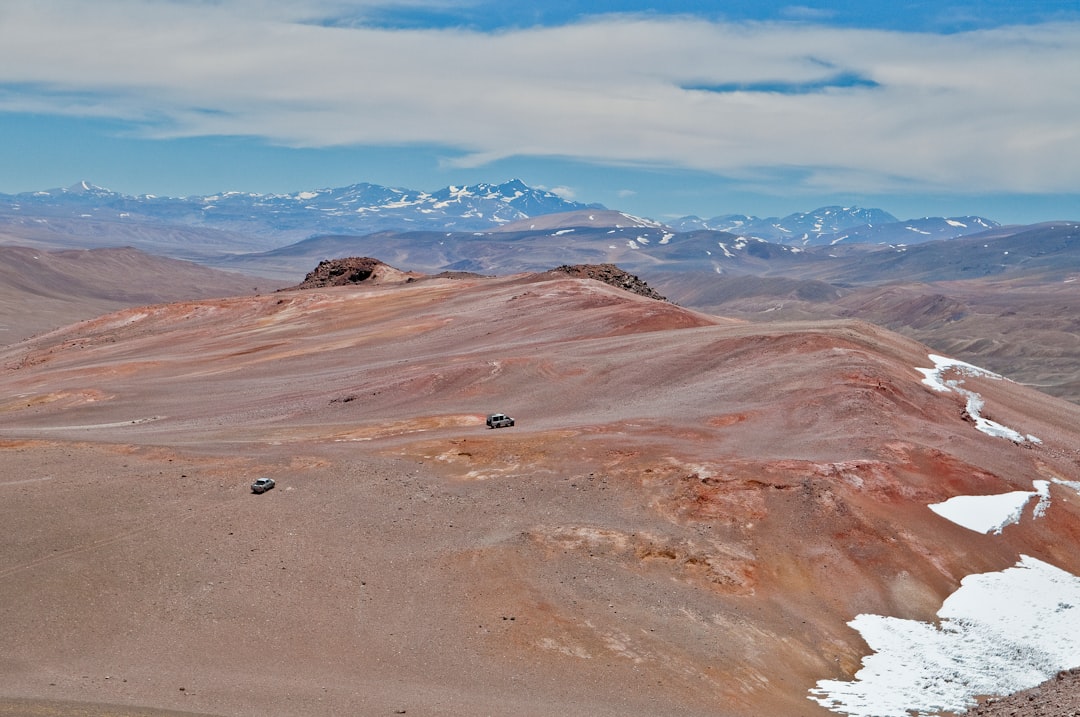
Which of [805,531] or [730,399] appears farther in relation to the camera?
[730,399]

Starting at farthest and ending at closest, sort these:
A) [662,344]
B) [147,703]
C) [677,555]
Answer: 1. [662,344]
2. [677,555]
3. [147,703]

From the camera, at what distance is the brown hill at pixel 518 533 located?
27.1 meters

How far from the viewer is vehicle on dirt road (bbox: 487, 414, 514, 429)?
48.0m

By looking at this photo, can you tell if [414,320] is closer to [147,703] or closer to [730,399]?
[730,399]

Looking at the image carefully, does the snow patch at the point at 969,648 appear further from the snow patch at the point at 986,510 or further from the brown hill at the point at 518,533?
the snow patch at the point at 986,510

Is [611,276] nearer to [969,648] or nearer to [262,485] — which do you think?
[262,485]

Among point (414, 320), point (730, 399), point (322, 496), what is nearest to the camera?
point (322, 496)

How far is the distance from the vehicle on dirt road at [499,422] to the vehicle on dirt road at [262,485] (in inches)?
502

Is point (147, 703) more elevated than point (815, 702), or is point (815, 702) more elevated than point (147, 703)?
point (147, 703)

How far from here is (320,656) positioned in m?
27.4

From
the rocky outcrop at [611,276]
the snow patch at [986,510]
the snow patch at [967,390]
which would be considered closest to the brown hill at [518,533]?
the snow patch at [986,510]

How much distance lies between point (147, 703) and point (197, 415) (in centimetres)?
3695

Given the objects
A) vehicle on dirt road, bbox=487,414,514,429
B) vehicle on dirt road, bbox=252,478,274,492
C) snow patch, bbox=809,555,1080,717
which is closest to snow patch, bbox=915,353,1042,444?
snow patch, bbox=809,555,1080,717

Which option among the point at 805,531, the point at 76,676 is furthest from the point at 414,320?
the point at 76,676
